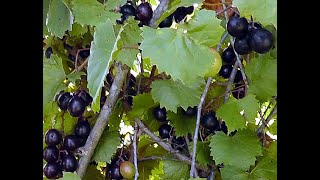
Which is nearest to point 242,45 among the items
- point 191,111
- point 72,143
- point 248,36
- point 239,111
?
point 248,36

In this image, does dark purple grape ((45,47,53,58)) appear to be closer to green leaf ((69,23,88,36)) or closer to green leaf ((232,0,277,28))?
green leaf ((69,23,88,36))

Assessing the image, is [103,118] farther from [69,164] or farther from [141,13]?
[141,13]

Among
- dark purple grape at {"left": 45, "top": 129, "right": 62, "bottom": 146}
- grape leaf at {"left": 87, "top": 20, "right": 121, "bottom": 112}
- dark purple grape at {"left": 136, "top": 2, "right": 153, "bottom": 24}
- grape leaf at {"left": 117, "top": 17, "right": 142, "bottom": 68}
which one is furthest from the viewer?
dark purple grape at {"left": 45, "top": 129, "right": 62, "bottom": 146}

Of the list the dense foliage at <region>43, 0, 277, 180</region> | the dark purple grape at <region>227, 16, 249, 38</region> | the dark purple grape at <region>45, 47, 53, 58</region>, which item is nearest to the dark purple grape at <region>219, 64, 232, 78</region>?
the dense foliage at <region>43, 0, 277, 180</region>

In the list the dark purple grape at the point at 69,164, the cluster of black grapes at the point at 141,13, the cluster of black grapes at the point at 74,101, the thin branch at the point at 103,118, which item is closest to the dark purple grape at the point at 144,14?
the cluster of black grapes at the point at 141,13

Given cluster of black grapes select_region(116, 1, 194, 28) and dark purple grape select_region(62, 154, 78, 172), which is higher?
cluster of black grapes select_region(116, 1, 194, 28)
